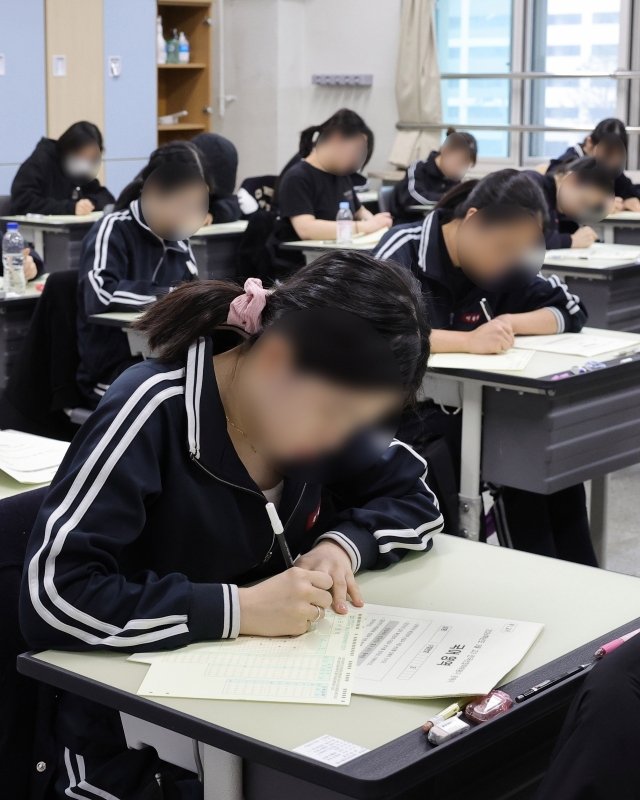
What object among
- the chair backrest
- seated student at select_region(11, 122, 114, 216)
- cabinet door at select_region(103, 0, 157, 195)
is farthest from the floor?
cabinet door at select_region(103, 0, 157, 195)

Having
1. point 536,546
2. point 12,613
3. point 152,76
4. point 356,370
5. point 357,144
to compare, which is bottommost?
point 536,546

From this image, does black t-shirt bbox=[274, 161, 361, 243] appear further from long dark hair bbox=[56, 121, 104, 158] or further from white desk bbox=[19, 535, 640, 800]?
white desk bbox=[19, 535, 640, 800]

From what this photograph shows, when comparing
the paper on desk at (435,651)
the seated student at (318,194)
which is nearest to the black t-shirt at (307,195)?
the seated student at (318,194)

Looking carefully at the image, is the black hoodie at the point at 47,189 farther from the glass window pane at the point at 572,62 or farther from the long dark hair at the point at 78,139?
the glass window pane at the point at 572,62

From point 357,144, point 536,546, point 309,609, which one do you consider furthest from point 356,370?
point 357,144

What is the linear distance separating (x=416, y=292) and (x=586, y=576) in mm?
468

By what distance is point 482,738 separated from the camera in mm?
984

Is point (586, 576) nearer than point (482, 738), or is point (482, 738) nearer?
point (482, 738)

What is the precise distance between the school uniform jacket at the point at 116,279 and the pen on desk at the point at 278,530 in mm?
1705

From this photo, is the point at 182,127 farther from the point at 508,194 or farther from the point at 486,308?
the point at 508,194

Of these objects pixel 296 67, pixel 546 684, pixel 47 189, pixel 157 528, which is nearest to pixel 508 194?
pixel 157 528

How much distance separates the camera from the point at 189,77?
8250mm

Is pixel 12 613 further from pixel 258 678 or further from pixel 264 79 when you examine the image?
pixel 264 79

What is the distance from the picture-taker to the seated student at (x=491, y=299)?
2459 mm
